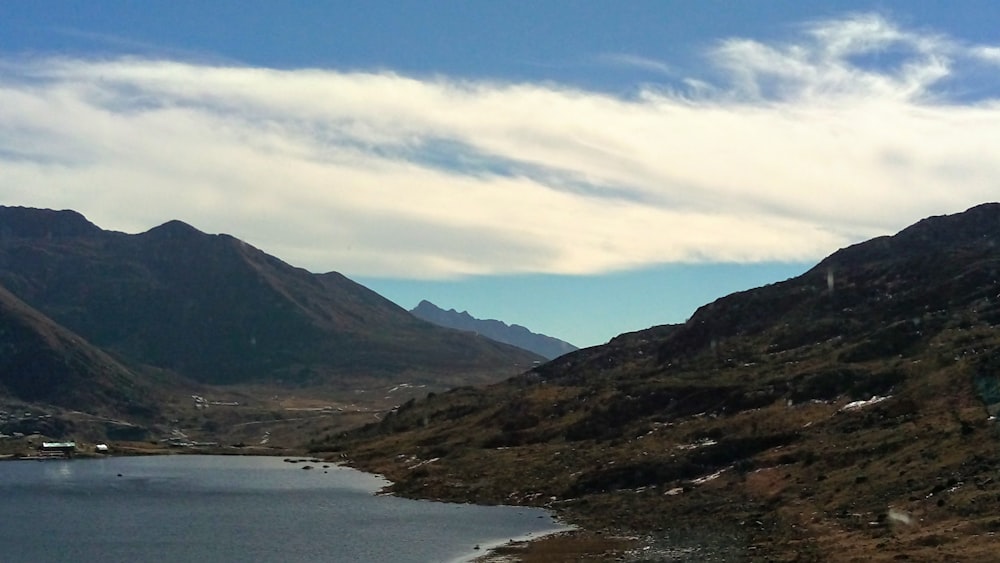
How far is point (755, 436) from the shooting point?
112812 mm

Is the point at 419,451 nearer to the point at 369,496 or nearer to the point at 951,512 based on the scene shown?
the point at 369,496

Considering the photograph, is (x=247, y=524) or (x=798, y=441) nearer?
(x=247, y=524)

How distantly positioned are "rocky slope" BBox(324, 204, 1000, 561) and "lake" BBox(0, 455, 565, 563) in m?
10.1

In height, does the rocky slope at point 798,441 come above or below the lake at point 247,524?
above

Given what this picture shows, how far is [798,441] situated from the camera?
107 m

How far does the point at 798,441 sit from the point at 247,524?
6339 centimetres

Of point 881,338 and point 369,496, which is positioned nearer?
point 369,496

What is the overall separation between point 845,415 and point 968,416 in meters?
22.2

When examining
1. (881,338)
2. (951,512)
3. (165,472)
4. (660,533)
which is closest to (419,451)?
(165,472)

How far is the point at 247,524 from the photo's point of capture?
4141 inches

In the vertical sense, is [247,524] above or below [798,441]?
below

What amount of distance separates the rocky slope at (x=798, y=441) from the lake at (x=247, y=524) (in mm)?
10121

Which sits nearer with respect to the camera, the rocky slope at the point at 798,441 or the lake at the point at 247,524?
the rocky slope at the point at 798,441

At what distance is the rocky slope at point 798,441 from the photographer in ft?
230
